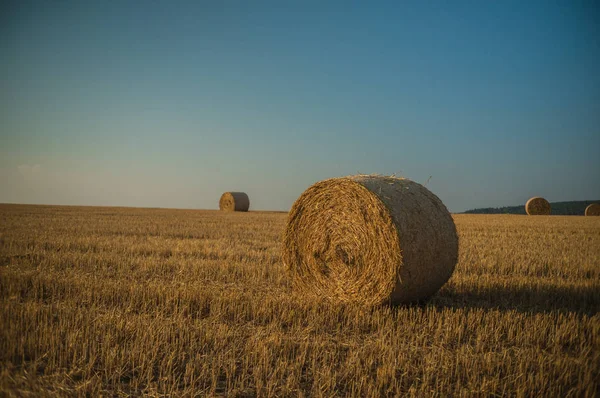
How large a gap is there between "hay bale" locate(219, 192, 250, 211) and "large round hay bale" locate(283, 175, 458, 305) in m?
24.6

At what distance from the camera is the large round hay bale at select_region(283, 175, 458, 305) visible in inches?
222

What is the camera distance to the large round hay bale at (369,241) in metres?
5.65

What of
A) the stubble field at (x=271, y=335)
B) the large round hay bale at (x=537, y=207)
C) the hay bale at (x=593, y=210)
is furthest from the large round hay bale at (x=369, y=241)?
the hay bale at (x=593, y=210)

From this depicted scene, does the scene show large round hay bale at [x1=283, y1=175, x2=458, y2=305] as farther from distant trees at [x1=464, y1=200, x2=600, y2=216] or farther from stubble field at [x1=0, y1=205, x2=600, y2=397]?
distant trees at [x1=464, y1=200, x2=600, y2=216]

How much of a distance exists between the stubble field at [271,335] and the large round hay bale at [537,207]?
86.5 feet

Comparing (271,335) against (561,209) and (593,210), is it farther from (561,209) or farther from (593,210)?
(561,209)

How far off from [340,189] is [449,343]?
8.86ft

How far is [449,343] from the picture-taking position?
14.3 ft

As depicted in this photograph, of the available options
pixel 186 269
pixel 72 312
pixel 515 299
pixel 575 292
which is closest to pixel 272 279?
pixel 186 269

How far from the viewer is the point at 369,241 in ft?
19.5

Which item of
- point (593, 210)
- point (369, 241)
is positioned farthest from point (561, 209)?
point (369, 241)

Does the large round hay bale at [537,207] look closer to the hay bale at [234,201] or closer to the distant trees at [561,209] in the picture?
the distant trees at [561,209]

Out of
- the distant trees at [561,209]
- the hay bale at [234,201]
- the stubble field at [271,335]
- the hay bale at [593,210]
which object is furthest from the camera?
the distant trees at [561,209]

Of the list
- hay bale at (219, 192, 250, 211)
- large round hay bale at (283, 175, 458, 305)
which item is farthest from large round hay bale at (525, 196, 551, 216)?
large round hay bale at (283, 175, 458, 305)
